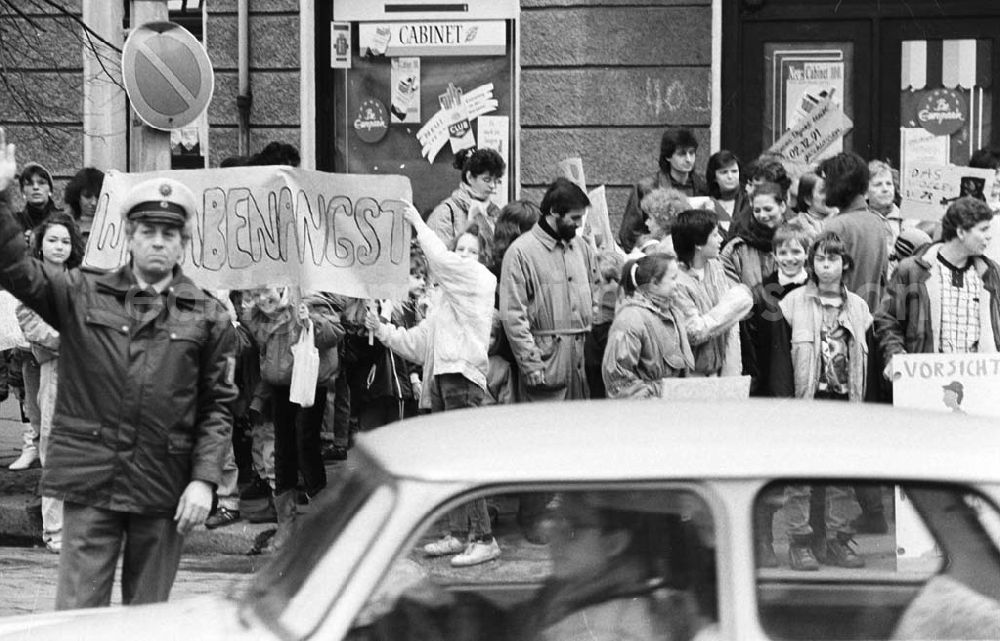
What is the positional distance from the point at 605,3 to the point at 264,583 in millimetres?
11370

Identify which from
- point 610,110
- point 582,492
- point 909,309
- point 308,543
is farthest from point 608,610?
point 610,110

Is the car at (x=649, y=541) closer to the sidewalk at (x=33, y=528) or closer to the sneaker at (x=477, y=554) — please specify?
the sneaker at (x=477, y=554)

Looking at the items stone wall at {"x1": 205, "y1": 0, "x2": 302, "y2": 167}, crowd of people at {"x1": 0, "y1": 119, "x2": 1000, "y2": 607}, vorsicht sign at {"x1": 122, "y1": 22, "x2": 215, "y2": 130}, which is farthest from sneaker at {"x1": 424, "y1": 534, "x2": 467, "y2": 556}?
stone wall at {"x1": 205, "y1": 0, "x2": 302, "y2": 167}

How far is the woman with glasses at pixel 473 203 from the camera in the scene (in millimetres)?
10961

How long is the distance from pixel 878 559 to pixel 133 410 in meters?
2.53

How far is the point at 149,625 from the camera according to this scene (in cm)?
388

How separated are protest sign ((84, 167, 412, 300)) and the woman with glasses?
1.53 metres

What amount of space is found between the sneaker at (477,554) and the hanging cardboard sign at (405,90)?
454 inches

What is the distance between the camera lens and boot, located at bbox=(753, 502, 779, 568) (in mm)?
3543

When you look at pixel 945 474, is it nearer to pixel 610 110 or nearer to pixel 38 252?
pixel 38 252

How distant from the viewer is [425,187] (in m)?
15.1

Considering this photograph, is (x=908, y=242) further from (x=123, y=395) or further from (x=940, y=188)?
(x=123, y=395)

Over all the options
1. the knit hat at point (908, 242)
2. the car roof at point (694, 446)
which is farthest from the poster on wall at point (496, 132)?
the car roof at point (694, 446)

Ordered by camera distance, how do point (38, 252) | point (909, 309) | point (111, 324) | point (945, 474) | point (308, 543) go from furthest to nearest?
point (38, 252) < point (909, 309) < point (111, 324) < point (308, 543) < point (945, 474)
